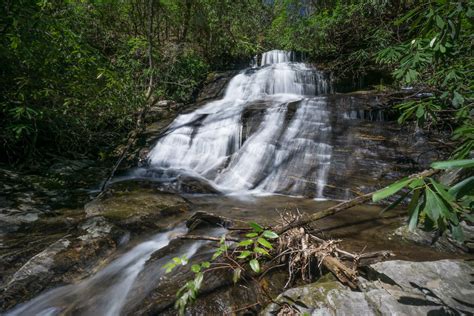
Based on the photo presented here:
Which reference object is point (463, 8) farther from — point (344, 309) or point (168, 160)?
point (168, 160)

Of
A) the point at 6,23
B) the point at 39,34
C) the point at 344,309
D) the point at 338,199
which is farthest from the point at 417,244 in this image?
the point at 6,23

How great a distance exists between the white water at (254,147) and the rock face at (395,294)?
114 inches

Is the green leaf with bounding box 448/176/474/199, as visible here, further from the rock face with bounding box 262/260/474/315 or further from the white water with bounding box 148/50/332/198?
the white water with bounding box 148/50/332/198

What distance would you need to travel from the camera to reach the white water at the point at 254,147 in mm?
5480

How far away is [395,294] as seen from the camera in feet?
5.82

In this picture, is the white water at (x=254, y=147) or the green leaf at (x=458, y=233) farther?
the white water at (x=254, y=147)

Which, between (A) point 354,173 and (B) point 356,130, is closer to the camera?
(A) point 354,173

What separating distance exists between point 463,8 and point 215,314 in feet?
8.21

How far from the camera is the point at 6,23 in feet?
11.7

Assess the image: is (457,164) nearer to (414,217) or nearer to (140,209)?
(414,217)

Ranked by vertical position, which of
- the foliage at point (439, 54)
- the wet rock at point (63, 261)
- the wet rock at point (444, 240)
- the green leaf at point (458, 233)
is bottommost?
the wet rock at point (63, 261)

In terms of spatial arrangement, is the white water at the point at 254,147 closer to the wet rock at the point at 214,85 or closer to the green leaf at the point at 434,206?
the wet rock at the point at 214,85

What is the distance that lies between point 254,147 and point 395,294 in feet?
15.7

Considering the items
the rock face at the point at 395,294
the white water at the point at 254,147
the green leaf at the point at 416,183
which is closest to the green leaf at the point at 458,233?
the green leaf at the point at 416,183
